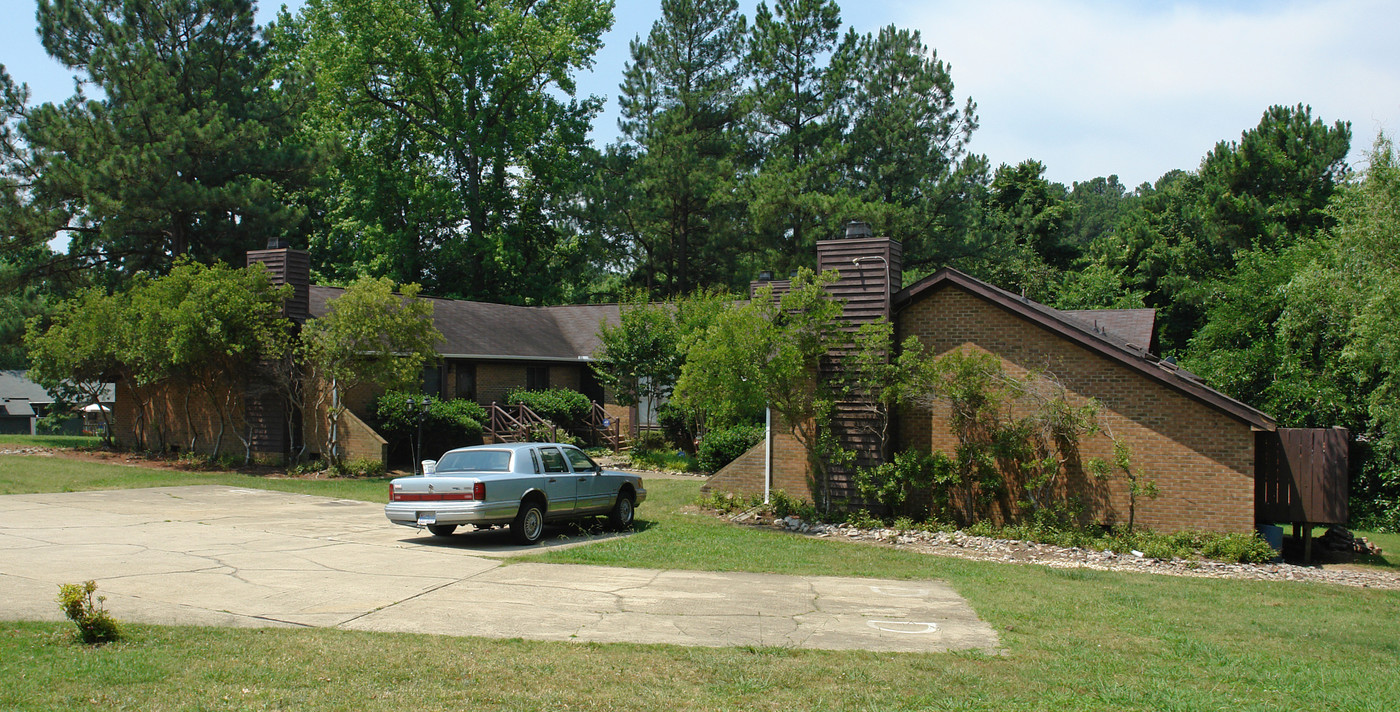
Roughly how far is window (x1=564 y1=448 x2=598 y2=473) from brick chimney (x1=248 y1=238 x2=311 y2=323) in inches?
518

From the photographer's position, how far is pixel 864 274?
1728cm

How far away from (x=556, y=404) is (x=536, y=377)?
2.61m

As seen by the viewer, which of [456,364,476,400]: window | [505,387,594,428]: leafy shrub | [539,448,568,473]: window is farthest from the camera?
[505,387,594,428]: leafy shrub

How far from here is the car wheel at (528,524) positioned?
47.2 feet

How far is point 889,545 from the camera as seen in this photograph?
1572 cm

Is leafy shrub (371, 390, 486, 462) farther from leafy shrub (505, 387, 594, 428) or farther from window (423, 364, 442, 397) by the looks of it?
leafy shrub (505, 387, 594, 428)

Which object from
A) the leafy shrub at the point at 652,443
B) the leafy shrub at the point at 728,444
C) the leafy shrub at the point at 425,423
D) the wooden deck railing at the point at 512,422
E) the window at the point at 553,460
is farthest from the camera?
the leafy shrub at the point at 652,443

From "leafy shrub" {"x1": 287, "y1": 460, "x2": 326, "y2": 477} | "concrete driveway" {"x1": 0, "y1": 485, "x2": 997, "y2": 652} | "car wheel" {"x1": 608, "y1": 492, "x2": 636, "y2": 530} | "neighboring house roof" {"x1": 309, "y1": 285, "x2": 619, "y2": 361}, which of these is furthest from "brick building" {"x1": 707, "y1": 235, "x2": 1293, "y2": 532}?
"neighboring house roof" {"x1": 309, "y1": 285, "x2": 619, "y2": 361}

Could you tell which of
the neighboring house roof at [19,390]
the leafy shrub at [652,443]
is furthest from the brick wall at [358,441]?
the neighboring house roof at [19,390]

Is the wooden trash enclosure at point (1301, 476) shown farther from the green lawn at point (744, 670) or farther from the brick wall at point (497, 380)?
the brick wall at point (497, 380)

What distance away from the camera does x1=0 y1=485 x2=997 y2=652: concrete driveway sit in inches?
348

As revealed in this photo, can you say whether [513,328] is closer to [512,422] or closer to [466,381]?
[466,381]

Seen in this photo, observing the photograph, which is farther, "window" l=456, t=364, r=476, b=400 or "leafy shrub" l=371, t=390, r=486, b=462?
"window" l=456, t=364, r=476, b=400

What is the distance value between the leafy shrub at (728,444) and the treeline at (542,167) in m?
12.6
